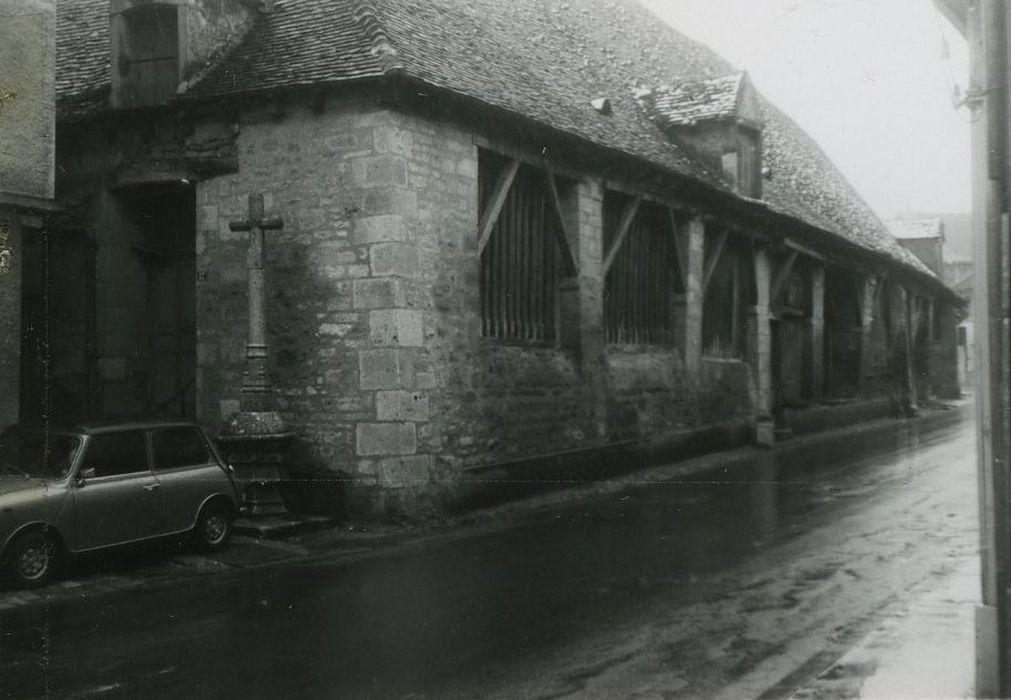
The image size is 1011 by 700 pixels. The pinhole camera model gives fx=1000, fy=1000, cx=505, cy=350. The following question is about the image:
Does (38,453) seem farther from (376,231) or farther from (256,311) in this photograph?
(376,231)

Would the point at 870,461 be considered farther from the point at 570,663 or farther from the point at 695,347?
the point at 570,663

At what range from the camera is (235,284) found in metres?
11.9

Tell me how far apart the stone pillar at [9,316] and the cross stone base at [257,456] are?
2129 millimetres

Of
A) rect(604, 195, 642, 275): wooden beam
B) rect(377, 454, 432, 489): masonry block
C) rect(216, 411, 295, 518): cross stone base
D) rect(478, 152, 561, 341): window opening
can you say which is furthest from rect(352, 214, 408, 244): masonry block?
rect(604, 195, 642, 275): wooden beam

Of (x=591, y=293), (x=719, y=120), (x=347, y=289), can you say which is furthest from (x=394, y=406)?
(x=719, y=120)

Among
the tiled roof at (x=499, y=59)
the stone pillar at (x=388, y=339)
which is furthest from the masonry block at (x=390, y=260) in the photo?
the tiled roof at (x=499, y=59)

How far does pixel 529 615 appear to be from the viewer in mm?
6688

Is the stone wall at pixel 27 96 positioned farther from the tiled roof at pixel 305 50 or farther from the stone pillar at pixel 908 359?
the stone pillar at pixel 908 359

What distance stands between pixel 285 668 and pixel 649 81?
16846 millimetres

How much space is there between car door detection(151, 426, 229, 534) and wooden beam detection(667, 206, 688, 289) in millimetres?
10060

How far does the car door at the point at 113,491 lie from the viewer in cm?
821

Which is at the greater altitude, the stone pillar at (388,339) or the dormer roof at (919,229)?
the dormer roof at (919,229)

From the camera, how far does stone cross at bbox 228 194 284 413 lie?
34.8 feet

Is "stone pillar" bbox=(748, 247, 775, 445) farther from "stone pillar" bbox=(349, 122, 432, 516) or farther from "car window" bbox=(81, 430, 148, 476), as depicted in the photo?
"car window" bbox=(81, 430, 148, 476)
